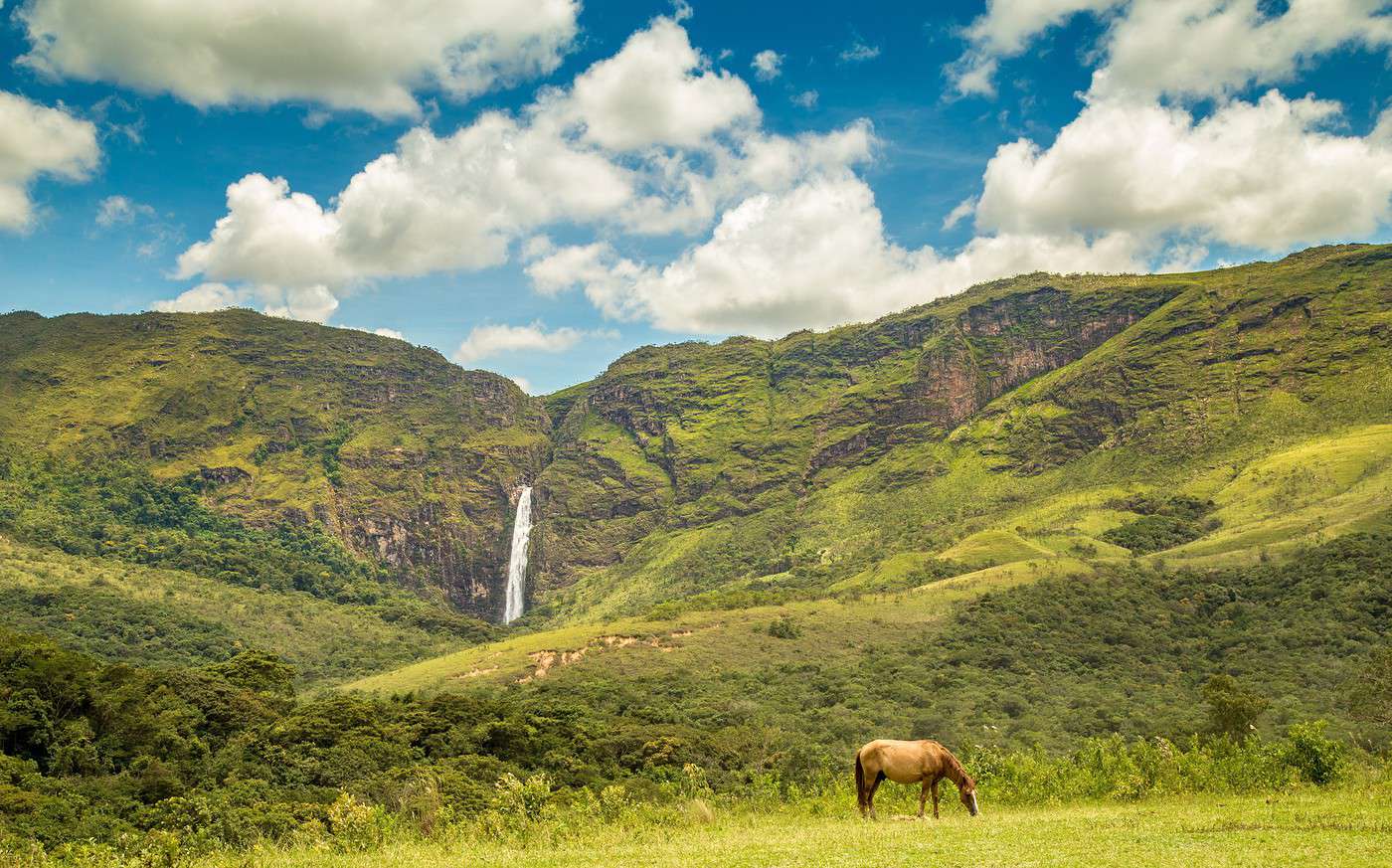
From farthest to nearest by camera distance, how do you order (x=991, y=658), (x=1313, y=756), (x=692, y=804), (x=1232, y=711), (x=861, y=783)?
(x=991, y=658) < (x=1232, y=711) < (x=1313, y=756) < (x=692, y=804) < (x=861, y=783)

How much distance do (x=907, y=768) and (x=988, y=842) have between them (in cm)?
507

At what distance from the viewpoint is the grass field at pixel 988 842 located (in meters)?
15.3

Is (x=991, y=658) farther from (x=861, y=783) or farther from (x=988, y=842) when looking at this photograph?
(x=988, y=842)

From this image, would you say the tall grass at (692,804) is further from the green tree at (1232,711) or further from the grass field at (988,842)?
the green tree at (1232,711)

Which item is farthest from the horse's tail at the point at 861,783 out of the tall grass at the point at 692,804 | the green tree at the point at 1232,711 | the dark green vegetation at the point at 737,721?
the green tree at the point at 1232,711

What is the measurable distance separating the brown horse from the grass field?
0.81 meters

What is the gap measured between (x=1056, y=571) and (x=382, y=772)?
490 ft

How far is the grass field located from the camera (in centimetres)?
1527

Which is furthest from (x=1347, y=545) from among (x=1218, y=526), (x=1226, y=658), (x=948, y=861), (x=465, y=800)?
(x=948, y=861)

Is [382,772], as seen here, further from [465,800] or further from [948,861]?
[948,861]

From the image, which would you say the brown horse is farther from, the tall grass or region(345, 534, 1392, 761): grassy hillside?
region(345, 534, 1392, 761): grassy hillside

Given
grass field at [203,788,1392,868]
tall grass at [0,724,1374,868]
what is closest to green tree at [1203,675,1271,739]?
tall grass at [0,724,1374,868]

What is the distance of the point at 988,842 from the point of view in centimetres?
1756

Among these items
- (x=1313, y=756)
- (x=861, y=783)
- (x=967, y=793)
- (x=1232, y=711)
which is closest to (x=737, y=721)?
(x=1232, y=711)
